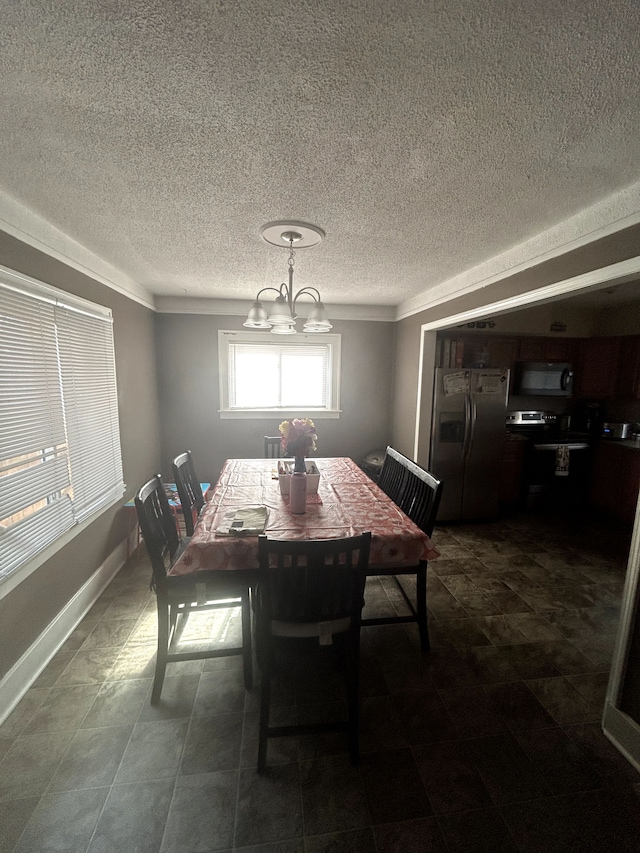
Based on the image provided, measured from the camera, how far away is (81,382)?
236 cm

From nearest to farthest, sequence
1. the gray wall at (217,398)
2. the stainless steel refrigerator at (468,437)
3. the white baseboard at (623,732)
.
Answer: the white baseboard at (623,732), the stainless steel refrigerator at (468,437), the gray wall at (217,398)

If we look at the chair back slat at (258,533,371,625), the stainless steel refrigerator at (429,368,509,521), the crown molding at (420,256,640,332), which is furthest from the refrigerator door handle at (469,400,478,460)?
the chair back slat at (258,533,371,625)

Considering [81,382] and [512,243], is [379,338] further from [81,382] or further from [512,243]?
[81,382]

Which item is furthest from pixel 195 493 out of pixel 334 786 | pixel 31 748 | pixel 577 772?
pixel 577 772

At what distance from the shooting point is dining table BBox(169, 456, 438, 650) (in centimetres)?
165

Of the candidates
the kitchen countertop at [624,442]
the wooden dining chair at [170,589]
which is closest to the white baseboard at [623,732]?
the wooden dining chair at [170,589]

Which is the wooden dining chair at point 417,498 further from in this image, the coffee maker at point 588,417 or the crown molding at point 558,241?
the coffee maker at point 588,417

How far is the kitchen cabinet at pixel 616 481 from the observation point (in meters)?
3.61

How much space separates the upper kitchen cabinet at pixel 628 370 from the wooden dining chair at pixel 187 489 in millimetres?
4573

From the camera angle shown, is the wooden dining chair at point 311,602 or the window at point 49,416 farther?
the window at point 49,416

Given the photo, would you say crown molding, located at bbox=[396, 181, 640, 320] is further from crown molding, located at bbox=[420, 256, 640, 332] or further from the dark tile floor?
the dark tile floor

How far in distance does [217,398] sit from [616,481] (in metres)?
4.56

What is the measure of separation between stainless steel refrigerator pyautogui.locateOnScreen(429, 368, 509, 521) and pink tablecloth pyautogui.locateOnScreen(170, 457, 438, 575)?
1429 millimetres

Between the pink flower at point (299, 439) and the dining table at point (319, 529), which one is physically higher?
the pink flower at point (299, 439)
